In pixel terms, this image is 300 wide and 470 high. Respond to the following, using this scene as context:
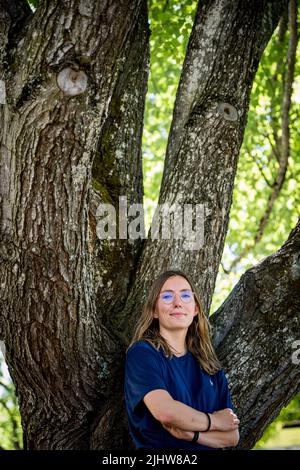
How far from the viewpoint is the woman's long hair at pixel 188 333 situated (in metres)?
3.51

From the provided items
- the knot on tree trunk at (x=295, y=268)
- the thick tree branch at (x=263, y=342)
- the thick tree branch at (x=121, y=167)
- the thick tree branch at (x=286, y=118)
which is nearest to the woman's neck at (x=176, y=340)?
the thick tree branch at (x=263, y=342)

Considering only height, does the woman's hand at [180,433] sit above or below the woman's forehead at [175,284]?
below

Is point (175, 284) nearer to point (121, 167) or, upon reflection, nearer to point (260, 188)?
point (121, 167)

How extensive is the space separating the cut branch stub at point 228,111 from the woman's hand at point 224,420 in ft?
6.58

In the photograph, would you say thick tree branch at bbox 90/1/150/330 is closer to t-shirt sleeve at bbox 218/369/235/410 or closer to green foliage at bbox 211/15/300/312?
t-shirt sleeve at bbox 218/369/235/410

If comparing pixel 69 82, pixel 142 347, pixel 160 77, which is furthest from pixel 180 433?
pixel 160 77

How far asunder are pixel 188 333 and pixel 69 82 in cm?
160

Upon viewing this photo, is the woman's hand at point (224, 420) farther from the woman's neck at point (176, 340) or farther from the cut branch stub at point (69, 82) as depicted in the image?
the cut branch stub at point (69, 82)

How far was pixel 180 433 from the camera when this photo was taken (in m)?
3.15

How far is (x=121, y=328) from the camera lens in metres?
3.98

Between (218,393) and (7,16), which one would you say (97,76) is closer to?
(7,16)

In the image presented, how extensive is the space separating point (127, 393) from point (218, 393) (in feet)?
1.78

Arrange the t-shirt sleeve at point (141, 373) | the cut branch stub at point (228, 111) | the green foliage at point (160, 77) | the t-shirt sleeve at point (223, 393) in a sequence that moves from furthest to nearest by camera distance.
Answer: the green foliage at point (160, 77), the cut branch stub at point (228, 111), the t-shirt sleeve at point (223, 393), the t-shirt sleeve at point (141, 373)

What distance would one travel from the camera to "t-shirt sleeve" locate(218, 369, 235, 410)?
3455mm
